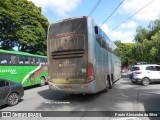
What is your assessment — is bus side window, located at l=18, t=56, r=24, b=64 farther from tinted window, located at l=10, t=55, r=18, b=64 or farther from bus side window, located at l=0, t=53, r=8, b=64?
bus side window, located at l=0, t=53, r=8, b=64

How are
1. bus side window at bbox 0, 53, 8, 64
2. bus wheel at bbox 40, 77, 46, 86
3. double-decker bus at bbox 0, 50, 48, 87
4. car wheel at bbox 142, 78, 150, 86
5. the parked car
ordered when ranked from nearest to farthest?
the parked car < bus side window at bbox 0, 53, 8, 64 < double-decker bus at bbox 0, 50, 48, 87 < car wheel at bbox 142, 78, 150, 86 < bus wheel at bbox 40, 77, 46, 86

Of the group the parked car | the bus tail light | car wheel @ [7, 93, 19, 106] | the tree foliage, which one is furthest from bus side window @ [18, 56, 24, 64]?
the tree foliage

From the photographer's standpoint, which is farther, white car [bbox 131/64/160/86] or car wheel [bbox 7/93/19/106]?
white car [bbox 131/64/160/86]

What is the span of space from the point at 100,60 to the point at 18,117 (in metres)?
5.11

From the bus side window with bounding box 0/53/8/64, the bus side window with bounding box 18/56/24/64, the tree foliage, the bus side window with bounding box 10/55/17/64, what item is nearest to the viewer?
the bus side window with bounding box 0/53/8/64

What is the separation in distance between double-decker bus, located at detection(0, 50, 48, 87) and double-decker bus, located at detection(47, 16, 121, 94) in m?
4.52

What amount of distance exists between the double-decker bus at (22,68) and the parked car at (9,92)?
3376 millimetres

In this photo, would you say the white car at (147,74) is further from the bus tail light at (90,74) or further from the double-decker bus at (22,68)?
the bus tail light at (90,74)

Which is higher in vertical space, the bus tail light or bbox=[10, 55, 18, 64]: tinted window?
bbox=[10, 55, 18, 64]: tinted window

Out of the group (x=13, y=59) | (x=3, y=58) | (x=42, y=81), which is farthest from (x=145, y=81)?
(x=3, y=58)

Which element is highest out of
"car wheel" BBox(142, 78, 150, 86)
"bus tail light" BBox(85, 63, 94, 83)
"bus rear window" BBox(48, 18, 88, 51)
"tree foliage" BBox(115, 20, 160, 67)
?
"tree foliage" BBox(115, 20, 160, 67)

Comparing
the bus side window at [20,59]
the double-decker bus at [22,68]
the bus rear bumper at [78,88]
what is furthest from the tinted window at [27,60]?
the bus rear bumper at [78,88]

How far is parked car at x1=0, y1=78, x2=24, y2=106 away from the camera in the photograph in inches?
374

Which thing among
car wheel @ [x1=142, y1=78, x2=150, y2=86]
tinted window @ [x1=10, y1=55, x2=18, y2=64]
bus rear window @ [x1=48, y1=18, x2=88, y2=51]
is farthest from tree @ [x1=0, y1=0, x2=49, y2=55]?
car wheel @ [x1=142, y1=78, x2=150, y2=86]
